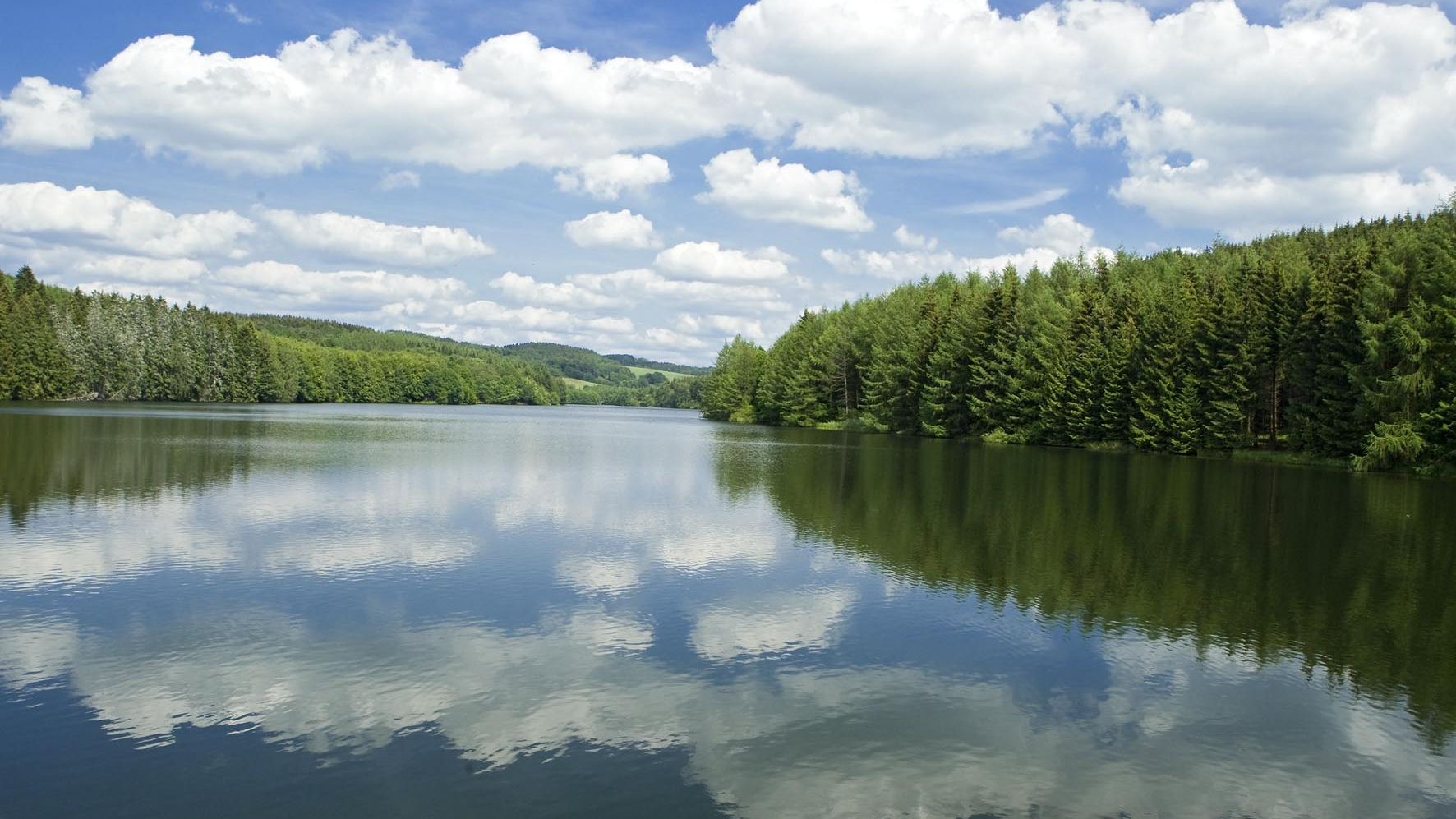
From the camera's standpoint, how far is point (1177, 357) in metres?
60.9

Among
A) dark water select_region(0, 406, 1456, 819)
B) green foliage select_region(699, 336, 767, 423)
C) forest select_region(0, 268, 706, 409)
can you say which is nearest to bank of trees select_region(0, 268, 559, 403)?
forest select_region(0, 268, 706, 409)

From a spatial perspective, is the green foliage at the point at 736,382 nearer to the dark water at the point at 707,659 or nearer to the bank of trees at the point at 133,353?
the bank of trees at the point at 133,353

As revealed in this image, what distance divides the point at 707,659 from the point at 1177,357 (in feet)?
187

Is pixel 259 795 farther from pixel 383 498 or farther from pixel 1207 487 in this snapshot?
pixel 1207 487

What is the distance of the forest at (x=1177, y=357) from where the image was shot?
151ft

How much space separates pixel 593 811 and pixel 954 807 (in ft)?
10.7

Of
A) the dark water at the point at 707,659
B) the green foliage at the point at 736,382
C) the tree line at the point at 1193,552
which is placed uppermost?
the green foliage at the point at 736,382

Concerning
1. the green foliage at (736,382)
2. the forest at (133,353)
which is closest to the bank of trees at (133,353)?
the forest at (133,353)

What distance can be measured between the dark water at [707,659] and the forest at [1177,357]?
2261cm

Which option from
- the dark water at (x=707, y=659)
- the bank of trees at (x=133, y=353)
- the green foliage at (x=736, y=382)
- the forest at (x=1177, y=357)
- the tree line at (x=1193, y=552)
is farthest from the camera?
the green foliage at (x=736, y=382)

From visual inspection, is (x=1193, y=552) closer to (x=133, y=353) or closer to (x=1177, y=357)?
(x=1177, y=357)

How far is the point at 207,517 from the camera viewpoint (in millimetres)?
23297

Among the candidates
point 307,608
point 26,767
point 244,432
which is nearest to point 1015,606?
point 307,608

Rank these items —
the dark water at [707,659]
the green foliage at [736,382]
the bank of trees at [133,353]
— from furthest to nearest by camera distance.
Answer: the green foliage at [736,382] < the bank of trees at [133,353] < the dark water at [707,659]
